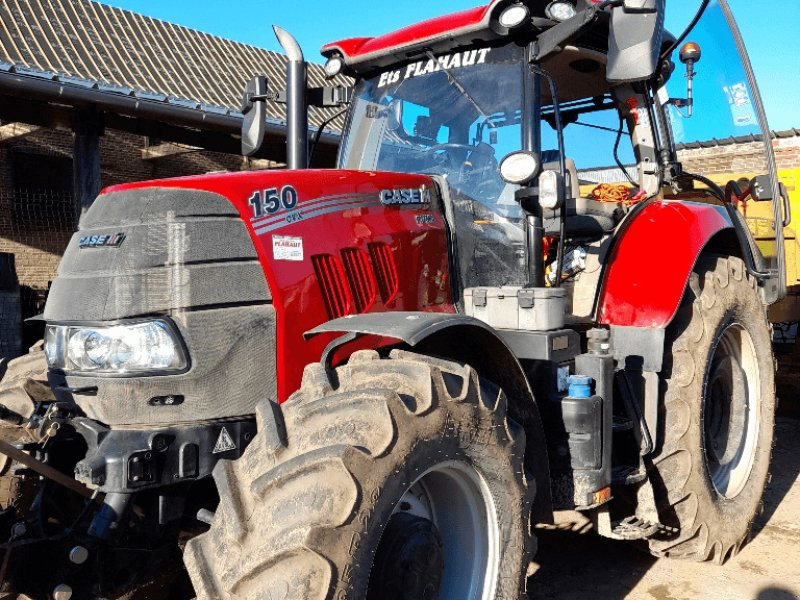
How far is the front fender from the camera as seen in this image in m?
3.71

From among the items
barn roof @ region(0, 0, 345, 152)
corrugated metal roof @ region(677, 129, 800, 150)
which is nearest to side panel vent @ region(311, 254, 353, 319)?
corrugated metal roof @ region(677, 129, 800, 150)

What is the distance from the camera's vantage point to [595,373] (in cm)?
337

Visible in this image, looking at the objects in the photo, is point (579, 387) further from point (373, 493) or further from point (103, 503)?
point (103, 503)

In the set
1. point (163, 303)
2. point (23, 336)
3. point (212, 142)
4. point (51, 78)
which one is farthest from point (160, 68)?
point (163, 303)

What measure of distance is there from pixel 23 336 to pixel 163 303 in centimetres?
843

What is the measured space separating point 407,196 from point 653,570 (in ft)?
7.47

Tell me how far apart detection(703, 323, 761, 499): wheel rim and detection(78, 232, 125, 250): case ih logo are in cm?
307

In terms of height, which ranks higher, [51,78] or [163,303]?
[51,78]

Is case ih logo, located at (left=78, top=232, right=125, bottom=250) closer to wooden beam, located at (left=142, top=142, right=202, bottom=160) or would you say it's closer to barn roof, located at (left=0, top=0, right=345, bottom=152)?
barn roof, located at (left=0, top=0, right=345, bottom=152)

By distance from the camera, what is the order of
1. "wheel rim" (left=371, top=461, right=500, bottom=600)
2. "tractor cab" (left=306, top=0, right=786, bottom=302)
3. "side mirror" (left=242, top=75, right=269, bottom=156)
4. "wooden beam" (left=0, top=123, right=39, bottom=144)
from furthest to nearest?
"wooden beam" (left=0, top=123, right=39, bottom=144), "side mirror" (left=242, top=75, right=269, bottom=156), "tractor cab" (left=306, top=0, right=786, bottom=302), "wheel rim" (left=371, top=461, right=500, bottom=600)

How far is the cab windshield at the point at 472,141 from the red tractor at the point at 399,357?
0.04 feet

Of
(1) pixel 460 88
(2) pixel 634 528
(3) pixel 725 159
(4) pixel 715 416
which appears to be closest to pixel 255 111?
(1) pixel 460 88

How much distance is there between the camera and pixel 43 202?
16.1m

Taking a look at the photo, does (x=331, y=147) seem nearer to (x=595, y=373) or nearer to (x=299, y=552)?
(x=595, y=373)
